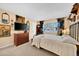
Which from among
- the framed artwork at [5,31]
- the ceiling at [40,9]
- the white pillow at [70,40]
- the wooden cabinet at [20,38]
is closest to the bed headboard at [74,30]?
the white pillow at [70,40]

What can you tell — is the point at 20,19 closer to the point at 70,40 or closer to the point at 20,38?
the point at 20,38

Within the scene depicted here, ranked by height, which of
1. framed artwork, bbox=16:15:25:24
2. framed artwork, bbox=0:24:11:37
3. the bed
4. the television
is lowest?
the bed

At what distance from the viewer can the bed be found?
197 cm

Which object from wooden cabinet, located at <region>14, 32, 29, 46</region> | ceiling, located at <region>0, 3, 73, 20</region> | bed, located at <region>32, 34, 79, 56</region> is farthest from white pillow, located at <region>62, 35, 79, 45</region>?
wooden cabinet, located at <region>14, 32, 29, 46</region>

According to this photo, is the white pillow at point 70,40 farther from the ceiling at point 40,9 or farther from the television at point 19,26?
the television at point 19,26

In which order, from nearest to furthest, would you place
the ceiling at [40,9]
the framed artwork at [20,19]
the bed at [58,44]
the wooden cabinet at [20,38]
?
the bed at [58,44], the ceiling at [40,9], the framed artwork at [20,19], the wooden cabinet at [20,38]

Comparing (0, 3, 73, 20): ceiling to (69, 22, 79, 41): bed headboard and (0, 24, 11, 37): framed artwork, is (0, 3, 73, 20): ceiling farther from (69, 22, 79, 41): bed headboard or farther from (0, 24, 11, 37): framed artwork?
(0, 24, 11, 37): framed artwork

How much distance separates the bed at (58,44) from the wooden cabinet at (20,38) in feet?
0.66

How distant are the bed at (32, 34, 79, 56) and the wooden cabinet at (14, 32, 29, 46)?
0.66 ft

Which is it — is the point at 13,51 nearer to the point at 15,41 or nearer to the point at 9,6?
the point at 15,41

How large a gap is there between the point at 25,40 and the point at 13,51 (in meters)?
0.38

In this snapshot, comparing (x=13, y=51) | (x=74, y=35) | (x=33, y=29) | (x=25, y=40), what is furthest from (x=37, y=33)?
(x=74, y=35)

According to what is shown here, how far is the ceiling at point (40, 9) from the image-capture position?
6.81 feet

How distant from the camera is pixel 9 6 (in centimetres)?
208
